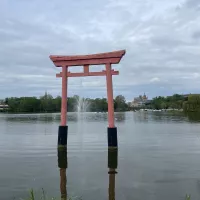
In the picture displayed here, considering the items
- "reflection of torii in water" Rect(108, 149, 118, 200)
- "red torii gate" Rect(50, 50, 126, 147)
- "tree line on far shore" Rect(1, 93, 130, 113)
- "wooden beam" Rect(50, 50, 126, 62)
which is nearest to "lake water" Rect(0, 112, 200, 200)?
"reflection of torii in water" Rect(108, 149, 118, 200)

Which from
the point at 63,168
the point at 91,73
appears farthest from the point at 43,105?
the point at 63,168

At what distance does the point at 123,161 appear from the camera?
38.5 ft

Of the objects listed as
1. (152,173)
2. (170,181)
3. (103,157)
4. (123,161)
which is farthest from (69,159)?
(170,181)

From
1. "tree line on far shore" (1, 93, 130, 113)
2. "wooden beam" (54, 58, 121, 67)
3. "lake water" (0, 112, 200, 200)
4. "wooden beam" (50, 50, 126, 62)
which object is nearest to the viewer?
"lake water" (0, 112, 200, 200)

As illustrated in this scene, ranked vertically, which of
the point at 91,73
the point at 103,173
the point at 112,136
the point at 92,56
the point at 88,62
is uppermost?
the point at 92,56

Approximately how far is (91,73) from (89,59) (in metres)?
0.70

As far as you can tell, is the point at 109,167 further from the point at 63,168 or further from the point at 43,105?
the point at 43,105

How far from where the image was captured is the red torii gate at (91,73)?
14.3m

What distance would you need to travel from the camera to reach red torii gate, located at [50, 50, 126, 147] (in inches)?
563

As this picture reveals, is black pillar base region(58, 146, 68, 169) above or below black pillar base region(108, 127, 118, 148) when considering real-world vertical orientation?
below

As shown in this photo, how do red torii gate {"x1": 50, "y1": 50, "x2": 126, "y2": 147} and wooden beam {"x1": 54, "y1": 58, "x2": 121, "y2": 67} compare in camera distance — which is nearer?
red torii gate {"x1": 50, "y1": 50, "x2": 126, "y2": 147}

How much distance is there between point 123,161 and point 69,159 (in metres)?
2.20

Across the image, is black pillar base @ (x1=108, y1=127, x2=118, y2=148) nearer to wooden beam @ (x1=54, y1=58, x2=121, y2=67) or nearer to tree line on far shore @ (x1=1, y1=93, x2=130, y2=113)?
wooden beam @ (x1=54, y1=58, x2=121, y2=67)

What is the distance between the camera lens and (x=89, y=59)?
14.9 metres
